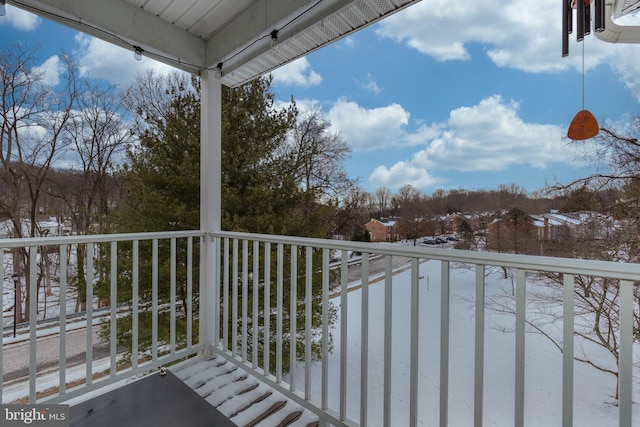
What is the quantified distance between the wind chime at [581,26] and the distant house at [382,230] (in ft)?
4.84

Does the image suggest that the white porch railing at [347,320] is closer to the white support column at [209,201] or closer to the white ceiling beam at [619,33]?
the white support column at [209,201]

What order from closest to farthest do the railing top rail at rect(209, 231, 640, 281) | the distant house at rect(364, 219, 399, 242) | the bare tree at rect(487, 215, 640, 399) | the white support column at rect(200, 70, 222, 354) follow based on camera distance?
the railing top rail at rect(209, 231, 640, 281) < the bare tree at rect(487, 215, 640, 399) < the white support column at rect(200, 70, 222, 354) < the distant house at rect(364, 219, 399, 242)

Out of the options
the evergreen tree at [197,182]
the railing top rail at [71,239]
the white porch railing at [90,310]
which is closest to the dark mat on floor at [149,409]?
the white porch railing at [90,310]

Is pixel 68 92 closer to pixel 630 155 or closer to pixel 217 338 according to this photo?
A: pixel 217 338

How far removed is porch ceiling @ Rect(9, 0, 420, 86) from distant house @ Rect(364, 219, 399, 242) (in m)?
1.63

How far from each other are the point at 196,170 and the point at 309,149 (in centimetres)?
197

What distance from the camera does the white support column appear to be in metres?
2.56

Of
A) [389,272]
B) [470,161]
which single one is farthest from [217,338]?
[470,161]

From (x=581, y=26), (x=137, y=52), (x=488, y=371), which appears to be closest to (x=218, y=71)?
(x=137, y=52)

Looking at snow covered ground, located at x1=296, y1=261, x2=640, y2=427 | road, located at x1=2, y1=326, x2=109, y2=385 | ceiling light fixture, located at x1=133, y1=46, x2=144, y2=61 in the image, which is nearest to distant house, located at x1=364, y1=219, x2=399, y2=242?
snow covered ground, located at x1=296, y1=261, x2=640, y2=427

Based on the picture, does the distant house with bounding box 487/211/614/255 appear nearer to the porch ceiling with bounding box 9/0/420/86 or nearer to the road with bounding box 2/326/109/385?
the porch ceiling with bounding box 9/0/420/86

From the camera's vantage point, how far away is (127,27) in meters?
2.23

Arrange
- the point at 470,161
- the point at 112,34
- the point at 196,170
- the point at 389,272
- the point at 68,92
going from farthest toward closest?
the point at 196,170 < the point at 68,92 < the point at 470,161 < the point at 112,34 < the point at 389,272

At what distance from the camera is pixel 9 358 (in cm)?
373
